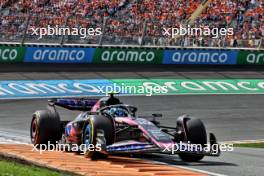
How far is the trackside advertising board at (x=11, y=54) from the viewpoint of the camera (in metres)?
30.5

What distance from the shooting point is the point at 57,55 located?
31359 mm

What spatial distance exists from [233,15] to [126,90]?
8.80m

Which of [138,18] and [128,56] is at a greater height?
[138,18]

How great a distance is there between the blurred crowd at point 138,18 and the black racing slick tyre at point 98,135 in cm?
1785

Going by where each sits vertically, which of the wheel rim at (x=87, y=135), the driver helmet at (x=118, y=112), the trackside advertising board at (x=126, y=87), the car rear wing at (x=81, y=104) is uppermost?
the trackside advertising board at (x=126, y=87)

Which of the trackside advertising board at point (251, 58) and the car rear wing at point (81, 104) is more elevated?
the trackside advertising board at point (251, 58)

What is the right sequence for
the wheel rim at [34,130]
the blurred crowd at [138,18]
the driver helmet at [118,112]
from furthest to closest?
the blurred crowd at [138,18] < the wheel rim at [34,130] < the driver helmet at [118,112]

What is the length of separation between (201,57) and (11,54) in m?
8.79

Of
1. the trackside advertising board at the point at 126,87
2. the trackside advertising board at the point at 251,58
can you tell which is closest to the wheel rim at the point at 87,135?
the trackside advertising board at the point at 126,87

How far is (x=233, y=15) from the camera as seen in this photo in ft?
116

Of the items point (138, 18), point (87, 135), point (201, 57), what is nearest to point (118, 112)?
point (87, 135)

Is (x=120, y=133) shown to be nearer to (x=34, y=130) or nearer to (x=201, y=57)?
(x=34, y=130)

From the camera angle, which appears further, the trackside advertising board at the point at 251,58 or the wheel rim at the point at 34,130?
the trackside advertising board at the point at 251,58

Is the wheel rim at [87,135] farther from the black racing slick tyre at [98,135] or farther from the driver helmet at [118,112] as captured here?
the driver helmet at [118,112]
